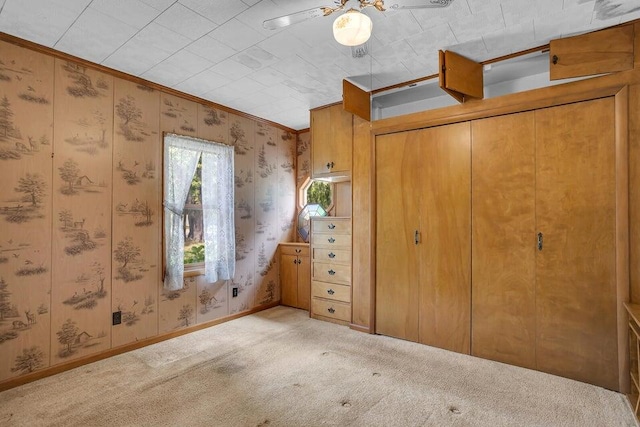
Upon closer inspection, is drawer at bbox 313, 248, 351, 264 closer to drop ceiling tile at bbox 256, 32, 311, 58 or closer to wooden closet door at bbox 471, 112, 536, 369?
wooden closet door at bbox 471, 112, 536, 369

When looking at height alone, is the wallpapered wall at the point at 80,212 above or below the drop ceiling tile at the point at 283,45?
below

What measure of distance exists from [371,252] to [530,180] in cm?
154

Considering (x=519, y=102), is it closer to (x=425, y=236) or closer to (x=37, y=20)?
(x=425, y=236)

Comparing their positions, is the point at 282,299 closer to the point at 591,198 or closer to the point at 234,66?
the point at 234,66

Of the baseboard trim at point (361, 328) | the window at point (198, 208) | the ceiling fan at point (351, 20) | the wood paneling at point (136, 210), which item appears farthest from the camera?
the baseboard trim at point (361, 328)

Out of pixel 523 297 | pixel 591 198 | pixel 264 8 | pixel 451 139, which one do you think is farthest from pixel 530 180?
pixel 264 8

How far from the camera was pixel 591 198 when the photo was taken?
7.74 ft

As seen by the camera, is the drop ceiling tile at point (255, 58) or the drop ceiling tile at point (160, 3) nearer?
the drop ceiling tile at point (160, 3)

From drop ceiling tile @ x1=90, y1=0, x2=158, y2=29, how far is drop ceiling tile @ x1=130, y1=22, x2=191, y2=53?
0.07 metres

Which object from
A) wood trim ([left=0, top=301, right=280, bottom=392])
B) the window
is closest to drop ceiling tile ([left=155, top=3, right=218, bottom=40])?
the window

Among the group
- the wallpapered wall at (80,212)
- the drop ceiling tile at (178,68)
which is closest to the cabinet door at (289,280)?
the wallpapered wall at (80,212)

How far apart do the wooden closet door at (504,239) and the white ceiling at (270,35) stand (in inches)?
26.9

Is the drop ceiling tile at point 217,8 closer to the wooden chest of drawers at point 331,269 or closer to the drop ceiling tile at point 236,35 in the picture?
the drop ceiling tile at point 236,35

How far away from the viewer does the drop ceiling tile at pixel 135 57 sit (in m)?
2.53
